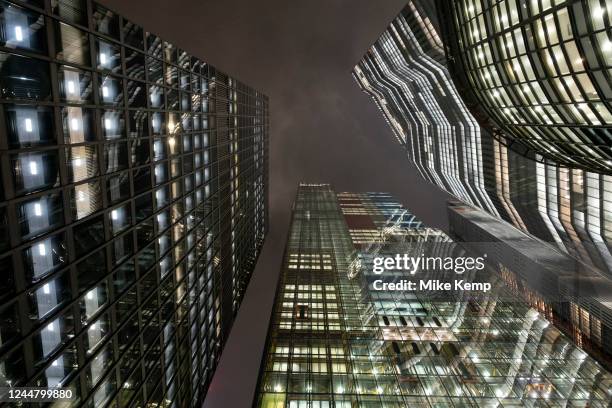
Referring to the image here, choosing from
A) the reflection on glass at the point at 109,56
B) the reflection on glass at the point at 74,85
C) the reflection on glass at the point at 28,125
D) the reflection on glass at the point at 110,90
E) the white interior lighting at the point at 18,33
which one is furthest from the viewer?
the reflection on glass at the point at 110,90

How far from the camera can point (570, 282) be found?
133 m

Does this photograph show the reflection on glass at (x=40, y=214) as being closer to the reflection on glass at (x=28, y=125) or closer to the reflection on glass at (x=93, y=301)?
the reflection on glass at (x=28, y=125)

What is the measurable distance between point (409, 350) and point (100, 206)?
32475mm

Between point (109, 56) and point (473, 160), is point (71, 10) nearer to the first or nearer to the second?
point (109, 56)

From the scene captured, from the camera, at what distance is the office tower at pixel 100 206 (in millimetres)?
13984

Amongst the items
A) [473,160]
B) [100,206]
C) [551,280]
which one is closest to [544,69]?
[100,206]

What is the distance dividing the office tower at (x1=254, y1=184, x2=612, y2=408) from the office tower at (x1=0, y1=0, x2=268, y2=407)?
38.0 ft

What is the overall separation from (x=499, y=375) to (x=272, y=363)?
2190 centimetres

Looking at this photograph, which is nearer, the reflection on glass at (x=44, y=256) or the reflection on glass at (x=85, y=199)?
the reflection on glass at (x=44, y=256)

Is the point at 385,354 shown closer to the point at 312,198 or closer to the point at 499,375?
the point at 499,375

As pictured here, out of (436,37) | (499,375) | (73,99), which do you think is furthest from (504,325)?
(436,37)

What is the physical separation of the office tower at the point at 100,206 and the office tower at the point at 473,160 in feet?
115

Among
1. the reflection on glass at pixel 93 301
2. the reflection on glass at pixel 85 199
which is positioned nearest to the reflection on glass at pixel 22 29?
the reflection on glass at pixel 85 199

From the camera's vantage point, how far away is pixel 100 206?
1967cm
